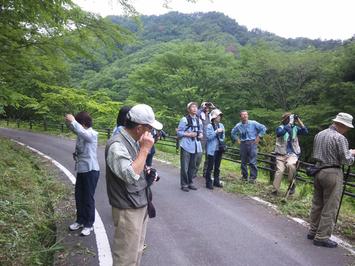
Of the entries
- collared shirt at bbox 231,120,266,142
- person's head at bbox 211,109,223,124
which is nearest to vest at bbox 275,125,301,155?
collared shirt at bbox 231,120,266,142

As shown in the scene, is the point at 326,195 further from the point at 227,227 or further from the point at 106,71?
the point at 106,71

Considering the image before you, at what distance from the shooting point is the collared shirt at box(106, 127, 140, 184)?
3064 mm

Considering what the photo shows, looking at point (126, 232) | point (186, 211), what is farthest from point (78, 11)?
point (126, 232)

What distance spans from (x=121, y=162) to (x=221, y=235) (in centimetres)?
313

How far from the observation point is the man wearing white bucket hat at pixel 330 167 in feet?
17.6

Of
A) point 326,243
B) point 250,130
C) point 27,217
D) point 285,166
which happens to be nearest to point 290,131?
point 285,166

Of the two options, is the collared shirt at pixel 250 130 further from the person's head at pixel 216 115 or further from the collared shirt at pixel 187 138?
the collared shirt at pixel 187 138

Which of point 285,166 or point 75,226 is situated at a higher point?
point 285,166

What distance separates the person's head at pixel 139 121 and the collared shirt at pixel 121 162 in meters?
0.17

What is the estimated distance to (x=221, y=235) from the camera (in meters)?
5.69

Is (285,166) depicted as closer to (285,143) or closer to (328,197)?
(285,143)

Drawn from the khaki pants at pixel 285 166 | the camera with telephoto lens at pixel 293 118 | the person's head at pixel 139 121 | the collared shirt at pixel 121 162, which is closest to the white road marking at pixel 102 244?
the collared shirt at pixel 121 162

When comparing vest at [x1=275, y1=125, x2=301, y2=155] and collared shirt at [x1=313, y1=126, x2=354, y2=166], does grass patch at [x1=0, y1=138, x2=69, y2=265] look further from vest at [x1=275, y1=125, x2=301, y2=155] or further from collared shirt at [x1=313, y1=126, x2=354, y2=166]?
vest at [x1=275, y1=125, x2=301, y2=155]

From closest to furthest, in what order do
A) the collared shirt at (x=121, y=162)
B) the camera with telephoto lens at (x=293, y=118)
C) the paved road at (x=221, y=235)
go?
1. the collared shirt at (x=121, y=162)
2. the paved road at (x=221, y=235)
3. the camera with telephoto lens at (x=293, y=118)
